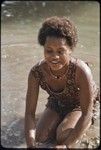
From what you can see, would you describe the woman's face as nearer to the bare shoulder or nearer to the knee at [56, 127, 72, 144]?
the bare shoulder

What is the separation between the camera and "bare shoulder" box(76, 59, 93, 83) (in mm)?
2922

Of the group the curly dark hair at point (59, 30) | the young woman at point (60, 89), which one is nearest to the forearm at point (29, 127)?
the young woman at point (60, 89)

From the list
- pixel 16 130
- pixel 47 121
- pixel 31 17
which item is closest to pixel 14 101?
pixel 16 130

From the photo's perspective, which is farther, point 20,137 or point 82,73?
point 20,137

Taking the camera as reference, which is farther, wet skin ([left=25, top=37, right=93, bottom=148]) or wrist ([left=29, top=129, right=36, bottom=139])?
wrist ([left=29, top=129, right=36, bottom=139])

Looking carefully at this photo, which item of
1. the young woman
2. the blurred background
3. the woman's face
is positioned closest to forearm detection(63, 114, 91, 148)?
the young woman

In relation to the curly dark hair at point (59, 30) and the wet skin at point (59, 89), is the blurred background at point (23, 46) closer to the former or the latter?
the wet skin at point (59, 89)

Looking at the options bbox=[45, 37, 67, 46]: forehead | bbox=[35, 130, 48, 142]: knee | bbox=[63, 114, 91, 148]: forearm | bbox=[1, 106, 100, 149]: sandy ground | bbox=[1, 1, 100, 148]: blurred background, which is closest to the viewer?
bbox=[45, 37, 67, 46]: forehead

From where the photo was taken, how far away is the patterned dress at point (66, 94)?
3.07 m

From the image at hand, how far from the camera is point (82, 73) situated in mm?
2945

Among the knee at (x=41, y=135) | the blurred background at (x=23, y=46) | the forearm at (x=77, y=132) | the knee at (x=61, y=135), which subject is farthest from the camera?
the blurred background at (x=23, y=46)

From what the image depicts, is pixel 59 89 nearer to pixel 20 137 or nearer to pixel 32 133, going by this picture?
pixel 32 133

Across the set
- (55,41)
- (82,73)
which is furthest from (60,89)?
(55,41)

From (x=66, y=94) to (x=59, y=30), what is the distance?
2.06 ft
